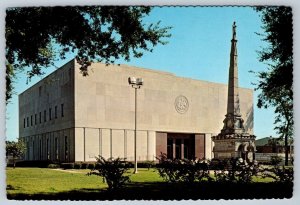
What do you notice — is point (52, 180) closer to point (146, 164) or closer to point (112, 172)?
point (112, 172)

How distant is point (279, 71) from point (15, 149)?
15.9 feet

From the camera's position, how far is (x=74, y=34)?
7.78m

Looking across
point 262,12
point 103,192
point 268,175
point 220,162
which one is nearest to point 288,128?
point 268,175

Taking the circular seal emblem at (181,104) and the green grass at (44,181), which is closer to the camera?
the green grass at (44,181)

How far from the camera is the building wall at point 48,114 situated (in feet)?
25.3

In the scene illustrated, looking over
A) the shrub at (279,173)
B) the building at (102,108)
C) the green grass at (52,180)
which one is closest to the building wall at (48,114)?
the building at (102,108)

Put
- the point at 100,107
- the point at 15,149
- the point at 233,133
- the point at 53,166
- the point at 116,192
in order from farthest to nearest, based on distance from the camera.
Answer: the point at 233,133 < the point at 100,107 < the point at 53,166 < the point at 15,149 < the point at 116,192

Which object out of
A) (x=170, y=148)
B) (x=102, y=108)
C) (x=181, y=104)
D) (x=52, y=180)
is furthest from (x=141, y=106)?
(x=52, y=180)

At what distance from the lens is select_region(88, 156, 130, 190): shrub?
290 inches

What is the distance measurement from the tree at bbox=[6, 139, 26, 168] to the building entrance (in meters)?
2.76

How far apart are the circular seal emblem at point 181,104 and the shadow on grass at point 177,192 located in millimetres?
2396

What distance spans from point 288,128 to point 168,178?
2.26 meters

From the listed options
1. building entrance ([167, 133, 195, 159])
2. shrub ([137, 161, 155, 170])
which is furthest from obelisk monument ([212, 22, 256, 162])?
shrub ([137, 161, 155, 170])

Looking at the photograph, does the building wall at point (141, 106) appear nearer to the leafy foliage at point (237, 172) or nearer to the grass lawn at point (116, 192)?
the leafy foliage at point (237, 172)
